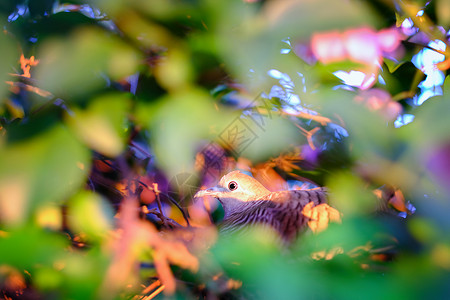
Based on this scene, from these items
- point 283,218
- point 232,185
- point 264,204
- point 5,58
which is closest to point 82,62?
point 5,58

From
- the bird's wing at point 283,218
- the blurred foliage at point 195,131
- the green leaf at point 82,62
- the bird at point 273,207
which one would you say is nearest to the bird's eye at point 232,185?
the bird at point 273,207

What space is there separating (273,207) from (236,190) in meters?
0.46

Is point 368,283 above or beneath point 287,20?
beneath

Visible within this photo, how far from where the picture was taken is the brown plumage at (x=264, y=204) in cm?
78

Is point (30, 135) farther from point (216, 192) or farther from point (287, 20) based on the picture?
point (216, 192)

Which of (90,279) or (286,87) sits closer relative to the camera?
(90,279)

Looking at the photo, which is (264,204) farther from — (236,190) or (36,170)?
(36,170)

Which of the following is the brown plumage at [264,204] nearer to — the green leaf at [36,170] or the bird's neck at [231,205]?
the bird's neck at [231,205]

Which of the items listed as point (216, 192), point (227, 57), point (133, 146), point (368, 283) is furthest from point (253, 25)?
point (216, 192)

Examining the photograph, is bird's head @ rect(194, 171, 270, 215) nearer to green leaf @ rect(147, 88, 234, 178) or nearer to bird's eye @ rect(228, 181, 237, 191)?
bird's eye @ rect(228, 181, 237, 191)

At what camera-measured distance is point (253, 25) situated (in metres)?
0.31

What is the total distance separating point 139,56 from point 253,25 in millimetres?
155

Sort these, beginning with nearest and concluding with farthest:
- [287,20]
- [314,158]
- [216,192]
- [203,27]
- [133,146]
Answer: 1. [287,20]
2. [203,27]
3. [133,146]
4. [314,158]
5. [216,192]

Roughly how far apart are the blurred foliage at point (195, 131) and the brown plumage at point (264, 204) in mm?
259
